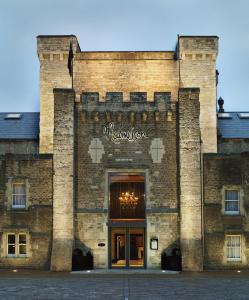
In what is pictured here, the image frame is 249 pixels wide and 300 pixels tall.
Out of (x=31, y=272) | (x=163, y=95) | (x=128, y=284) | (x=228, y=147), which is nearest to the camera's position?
(x=128, y=284)

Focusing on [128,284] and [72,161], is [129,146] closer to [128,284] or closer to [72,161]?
[72,161]

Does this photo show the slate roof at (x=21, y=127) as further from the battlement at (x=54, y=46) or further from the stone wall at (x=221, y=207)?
the stone wall at (x=221, y=207)

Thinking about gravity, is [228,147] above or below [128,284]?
above

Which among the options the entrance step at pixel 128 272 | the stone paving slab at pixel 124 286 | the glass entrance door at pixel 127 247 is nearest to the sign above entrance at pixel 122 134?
the glass entrance door at pixel 127 247

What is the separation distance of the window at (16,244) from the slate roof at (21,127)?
7019mm

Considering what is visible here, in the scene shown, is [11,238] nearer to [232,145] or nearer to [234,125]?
[232,145]

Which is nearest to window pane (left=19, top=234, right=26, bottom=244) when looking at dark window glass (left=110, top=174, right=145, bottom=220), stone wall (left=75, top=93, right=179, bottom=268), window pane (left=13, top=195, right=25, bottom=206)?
window pane (left=13, top=195, right=25, bottom=206)

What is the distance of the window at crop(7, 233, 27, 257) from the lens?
31.6 m

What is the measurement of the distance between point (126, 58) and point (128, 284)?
16.8 metres

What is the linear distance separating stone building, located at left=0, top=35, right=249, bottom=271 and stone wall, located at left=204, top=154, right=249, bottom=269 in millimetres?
54

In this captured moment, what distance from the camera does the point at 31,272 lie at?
97.4 feet

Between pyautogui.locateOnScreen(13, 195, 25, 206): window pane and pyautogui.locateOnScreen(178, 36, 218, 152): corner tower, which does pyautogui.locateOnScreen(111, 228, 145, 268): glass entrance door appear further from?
pyautogui.locateOnScreen(178, 36, 218, 152): corner tower

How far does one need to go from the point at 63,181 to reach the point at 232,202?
9.31 meters

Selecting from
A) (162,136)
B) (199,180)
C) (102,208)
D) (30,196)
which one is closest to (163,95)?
(162,136)
